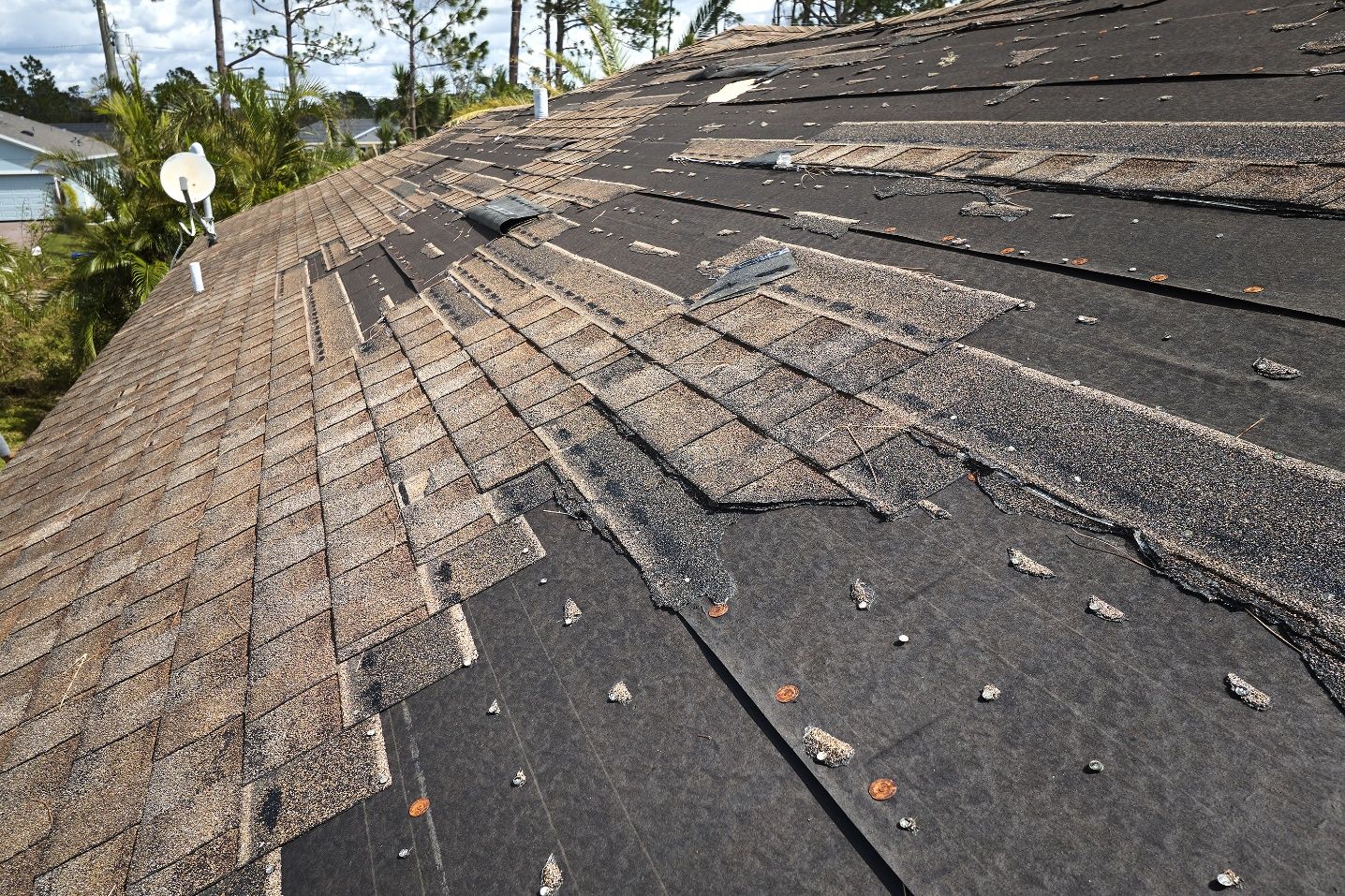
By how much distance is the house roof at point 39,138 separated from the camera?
3678cm

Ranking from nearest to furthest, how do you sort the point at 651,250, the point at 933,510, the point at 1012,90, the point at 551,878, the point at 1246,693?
the point at 1246,693 < the point at 551,878 < the point at 933,510 < the point at 651,250 < the point at 1012,90

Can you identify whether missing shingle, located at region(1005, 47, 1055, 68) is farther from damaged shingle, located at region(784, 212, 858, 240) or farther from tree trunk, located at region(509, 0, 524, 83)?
tree trunk, located at region(509, 0, 524, 83)

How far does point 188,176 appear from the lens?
11344 millimetres

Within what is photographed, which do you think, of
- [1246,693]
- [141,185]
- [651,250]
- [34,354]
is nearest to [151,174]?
[141,185]

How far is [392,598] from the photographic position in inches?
90.6

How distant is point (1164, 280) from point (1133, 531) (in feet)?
4.14

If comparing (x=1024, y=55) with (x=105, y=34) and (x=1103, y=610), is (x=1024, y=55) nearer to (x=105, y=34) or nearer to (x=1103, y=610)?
(x=1103, y=610)

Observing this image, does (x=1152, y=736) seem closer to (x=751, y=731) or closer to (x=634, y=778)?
(x=751, y=731)

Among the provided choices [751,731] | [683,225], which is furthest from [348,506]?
[683,225]

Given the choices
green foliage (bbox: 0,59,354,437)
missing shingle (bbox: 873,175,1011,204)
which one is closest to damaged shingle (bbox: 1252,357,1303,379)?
missing shingle (bbox: 873,175,1011,204)

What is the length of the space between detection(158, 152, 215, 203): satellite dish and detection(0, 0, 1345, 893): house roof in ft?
28.9

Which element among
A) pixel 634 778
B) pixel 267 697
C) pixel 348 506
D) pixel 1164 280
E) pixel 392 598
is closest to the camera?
pixel 634 778

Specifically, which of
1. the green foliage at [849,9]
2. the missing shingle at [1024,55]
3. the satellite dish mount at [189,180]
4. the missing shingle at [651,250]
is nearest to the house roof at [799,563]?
the missing shingle at [651,250]

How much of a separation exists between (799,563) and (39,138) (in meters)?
52.0
